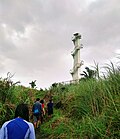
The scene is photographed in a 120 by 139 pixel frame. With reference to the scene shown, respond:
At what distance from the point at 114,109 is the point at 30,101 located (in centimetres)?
1166

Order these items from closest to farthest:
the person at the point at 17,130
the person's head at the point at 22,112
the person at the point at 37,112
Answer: the person at the point at 17,130 → the person's head at the point at 22,112 → the person at the point at 37,112

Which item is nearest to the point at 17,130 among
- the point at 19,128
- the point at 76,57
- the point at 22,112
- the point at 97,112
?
the point at 19,128

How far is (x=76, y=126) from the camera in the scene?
408 inches

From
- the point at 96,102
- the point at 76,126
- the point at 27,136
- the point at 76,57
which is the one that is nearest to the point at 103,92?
the point at 96,102

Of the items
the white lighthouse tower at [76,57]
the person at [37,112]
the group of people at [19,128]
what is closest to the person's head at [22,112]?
the group of people at [19,128]

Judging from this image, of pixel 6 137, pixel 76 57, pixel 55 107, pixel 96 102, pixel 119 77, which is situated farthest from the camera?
pixel 76 57

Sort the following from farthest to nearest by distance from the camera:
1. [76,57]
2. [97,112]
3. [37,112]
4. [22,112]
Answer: [76,57] < [37,112] < [97,112] < [22,112]

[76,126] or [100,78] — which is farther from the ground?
[100,78]

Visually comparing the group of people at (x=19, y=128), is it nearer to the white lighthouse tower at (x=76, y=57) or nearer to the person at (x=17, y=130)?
the person at (x=17, y=130)

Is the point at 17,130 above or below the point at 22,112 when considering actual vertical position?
below

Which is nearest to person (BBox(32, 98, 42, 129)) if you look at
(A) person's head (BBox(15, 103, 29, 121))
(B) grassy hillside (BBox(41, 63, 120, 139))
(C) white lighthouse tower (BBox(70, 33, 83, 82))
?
(B) grassy hillside (BBox(41, 63, 120, 139))

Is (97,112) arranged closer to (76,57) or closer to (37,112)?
(37,112)

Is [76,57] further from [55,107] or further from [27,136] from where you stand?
[27,136]

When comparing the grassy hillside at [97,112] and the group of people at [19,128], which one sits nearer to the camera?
the group of people at [19,128]
